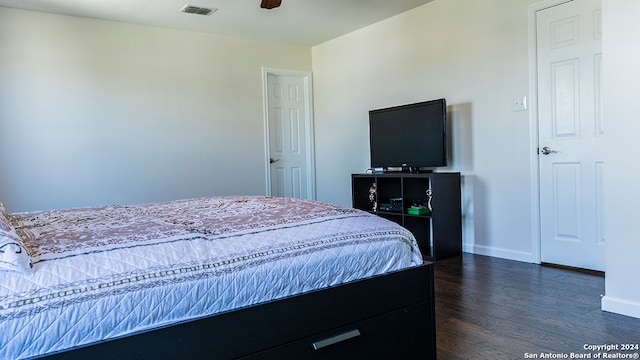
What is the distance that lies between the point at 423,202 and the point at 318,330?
303 cm

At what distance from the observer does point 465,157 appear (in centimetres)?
396

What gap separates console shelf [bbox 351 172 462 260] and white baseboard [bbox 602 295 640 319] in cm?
146

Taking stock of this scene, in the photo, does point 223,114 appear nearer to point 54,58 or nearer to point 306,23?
point 306,23

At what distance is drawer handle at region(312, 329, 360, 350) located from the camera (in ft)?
4.46

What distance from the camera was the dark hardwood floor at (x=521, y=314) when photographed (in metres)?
1.98

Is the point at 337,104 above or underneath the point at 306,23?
underneath

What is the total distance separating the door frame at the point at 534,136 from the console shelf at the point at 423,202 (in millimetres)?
626

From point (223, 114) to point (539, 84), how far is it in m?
3.28

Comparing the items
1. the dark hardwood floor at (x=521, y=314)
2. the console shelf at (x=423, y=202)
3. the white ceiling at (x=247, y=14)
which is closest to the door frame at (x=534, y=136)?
the dark hardwood floor at (x=521, y=314)

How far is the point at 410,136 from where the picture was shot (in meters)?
4.07

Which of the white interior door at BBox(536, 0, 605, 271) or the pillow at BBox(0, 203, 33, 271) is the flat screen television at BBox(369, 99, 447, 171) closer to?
the white interior door at BBox(536, 0, 605, 271)

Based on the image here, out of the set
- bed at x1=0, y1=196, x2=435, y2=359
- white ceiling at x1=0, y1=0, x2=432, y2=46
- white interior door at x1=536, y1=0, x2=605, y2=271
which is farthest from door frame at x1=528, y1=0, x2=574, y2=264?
bed at x1=0, y1=196, x2=435, y2=359

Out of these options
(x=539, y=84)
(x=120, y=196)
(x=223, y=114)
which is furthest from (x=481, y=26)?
(x=120, y=196)

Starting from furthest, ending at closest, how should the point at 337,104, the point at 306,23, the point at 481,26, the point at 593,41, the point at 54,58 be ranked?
1. the point at 337,104
2. the point at 306,23
3. the point at 54,58
4. the point at 481,26
5. the point at 593,41
